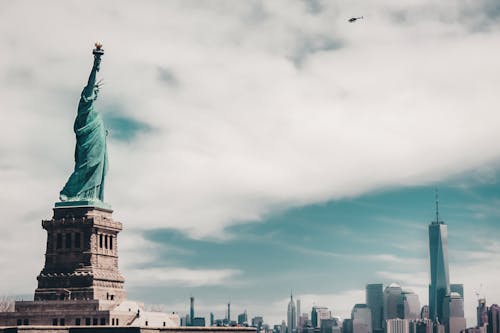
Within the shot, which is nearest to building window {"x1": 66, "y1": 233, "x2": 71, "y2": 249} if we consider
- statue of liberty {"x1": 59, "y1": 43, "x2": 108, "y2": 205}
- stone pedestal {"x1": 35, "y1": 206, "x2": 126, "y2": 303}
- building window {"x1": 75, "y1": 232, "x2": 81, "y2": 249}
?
stone pedestal {"x1": 35, "y1": 206, "x2": 126, "y2": 303}

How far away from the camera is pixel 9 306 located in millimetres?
175750

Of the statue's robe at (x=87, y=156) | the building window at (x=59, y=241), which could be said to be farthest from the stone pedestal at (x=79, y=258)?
the statue's robe at (x=87, y=156)

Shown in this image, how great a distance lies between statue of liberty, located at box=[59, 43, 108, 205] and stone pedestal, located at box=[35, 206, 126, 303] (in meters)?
2.71

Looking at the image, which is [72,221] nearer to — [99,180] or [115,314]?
[99,180]

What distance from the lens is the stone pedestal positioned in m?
146

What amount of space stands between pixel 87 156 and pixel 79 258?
52.4 feet

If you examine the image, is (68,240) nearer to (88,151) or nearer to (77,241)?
(77,241)

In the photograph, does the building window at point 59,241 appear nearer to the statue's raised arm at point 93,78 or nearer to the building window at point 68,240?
the building window at point 68,240

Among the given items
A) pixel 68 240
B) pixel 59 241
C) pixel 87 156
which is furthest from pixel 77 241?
pixel 87 156

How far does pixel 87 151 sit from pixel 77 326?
28.9m

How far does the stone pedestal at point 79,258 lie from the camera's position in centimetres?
14600

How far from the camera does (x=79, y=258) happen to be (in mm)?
148250

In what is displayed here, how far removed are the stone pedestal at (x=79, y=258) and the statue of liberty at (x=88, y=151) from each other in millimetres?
2714

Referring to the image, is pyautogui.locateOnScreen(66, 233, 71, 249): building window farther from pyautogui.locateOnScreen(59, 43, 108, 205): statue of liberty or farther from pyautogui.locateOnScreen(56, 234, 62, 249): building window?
pyautogui.locateOnScreen(59, 43, 108, 205): statue of liberty
